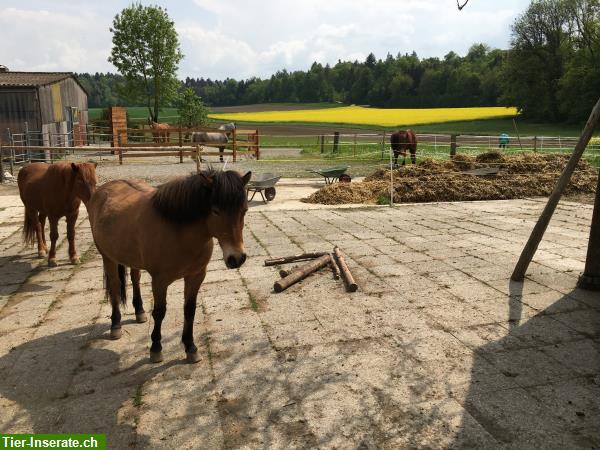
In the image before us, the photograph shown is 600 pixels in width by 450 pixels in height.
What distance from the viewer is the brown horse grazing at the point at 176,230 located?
3.00 metres

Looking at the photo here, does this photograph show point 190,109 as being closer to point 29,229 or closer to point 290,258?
point 29,229

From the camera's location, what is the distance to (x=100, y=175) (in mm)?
15508

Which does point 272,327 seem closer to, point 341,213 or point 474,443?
point 474,443

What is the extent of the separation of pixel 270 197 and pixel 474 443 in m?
9.20

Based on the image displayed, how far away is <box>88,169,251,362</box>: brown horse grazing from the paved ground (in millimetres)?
466

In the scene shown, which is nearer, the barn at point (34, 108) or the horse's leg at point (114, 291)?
the horse's leg at point (114, 291)

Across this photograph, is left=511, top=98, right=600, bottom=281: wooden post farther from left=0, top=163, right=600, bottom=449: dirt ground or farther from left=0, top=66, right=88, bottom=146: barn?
left=0, top=66, right=88, bottom=146: barn

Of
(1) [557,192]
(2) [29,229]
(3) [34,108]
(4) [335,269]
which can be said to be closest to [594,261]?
(1) [557,192]

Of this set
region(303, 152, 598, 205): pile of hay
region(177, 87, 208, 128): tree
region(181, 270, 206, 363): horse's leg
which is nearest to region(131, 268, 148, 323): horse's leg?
region(181, 270, 206, 363): horse's leg

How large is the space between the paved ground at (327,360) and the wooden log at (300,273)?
91mm

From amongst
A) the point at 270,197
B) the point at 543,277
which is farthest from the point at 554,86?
the point at 543,277

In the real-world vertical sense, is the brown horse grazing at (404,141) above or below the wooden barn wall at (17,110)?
below

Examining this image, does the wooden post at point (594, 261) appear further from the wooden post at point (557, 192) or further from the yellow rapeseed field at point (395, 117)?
the yellow rapeseed field at point (395, 117)

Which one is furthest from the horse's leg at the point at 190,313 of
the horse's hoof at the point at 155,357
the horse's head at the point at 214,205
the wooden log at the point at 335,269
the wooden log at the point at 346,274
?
the wooden log at the point at 335,269
